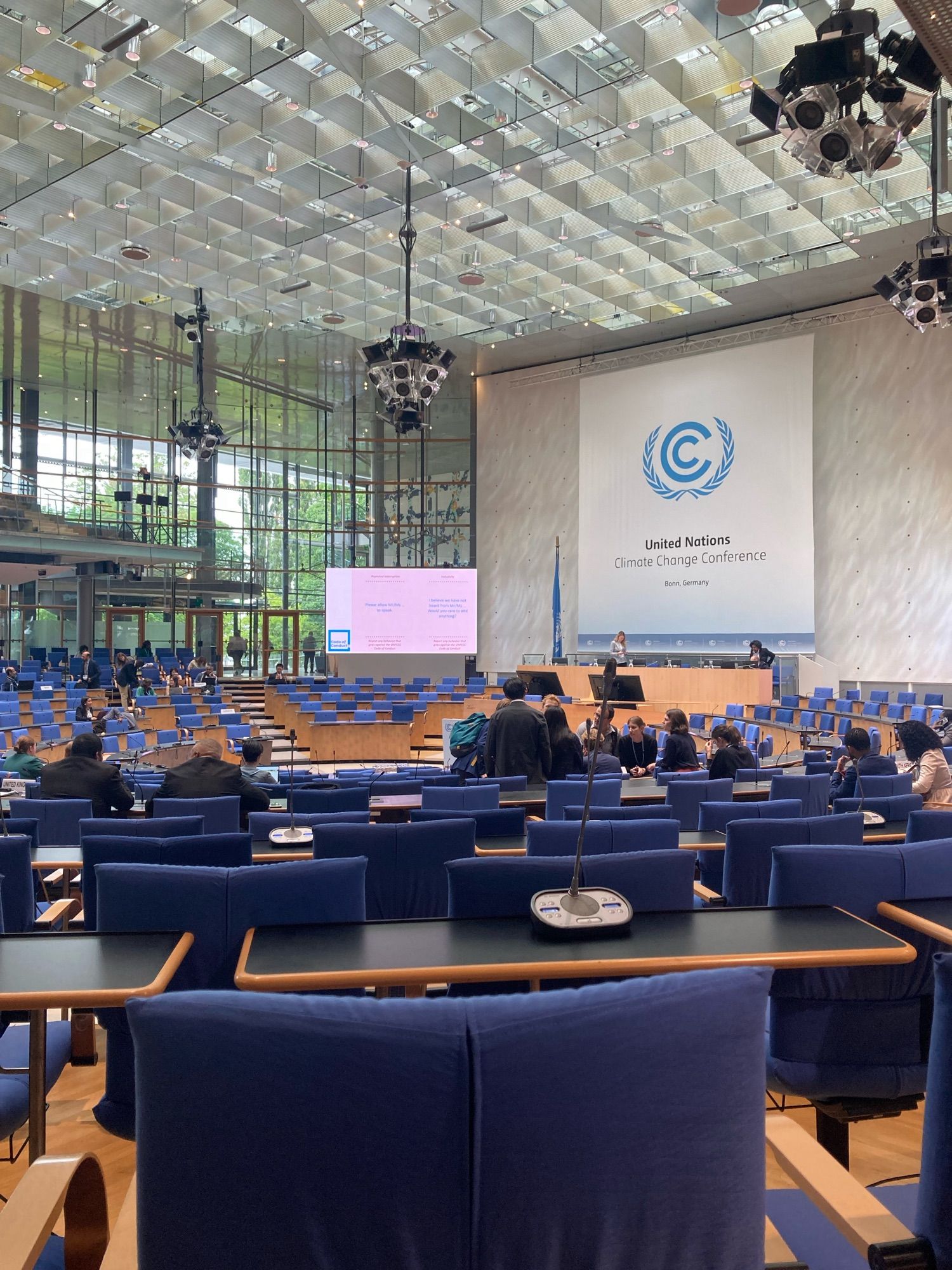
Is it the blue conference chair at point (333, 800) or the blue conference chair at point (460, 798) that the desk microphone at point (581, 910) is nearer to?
the blue conference chair at point (460, 798)

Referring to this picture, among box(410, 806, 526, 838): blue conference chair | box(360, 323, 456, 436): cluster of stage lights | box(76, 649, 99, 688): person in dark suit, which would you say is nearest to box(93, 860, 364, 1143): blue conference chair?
box(410, 806, 526, 838): blue conference chair

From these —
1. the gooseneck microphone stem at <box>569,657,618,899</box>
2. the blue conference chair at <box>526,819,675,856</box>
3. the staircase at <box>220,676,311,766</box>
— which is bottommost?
the staircase at <box>220,676,311,766</box>

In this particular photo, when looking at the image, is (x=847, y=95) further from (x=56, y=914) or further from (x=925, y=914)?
(x=56, y=914)

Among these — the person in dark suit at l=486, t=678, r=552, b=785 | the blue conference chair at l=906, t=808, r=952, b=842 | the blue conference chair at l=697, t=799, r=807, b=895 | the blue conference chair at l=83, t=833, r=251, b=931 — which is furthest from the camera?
the person in dark suit at l=486, t=678, r=552, b=785

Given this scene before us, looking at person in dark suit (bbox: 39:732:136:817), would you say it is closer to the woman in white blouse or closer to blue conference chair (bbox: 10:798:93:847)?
blue conference chair (bbox: 10:798:93:847)

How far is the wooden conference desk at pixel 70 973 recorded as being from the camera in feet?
5.84

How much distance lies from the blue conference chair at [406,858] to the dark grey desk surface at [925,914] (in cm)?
153

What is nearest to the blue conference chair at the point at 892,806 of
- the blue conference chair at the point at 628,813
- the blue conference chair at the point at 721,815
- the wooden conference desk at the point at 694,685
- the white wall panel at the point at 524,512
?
the blue conference chair at the point at 721,815

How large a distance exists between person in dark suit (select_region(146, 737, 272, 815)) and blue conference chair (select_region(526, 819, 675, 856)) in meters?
2.40

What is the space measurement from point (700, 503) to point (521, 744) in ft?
42.3

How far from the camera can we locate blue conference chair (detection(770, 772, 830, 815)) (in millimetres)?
5746

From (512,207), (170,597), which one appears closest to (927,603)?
(512,207)

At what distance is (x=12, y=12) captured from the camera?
32.1 feet

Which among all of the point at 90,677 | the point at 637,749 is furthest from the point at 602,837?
the point at 90,677
